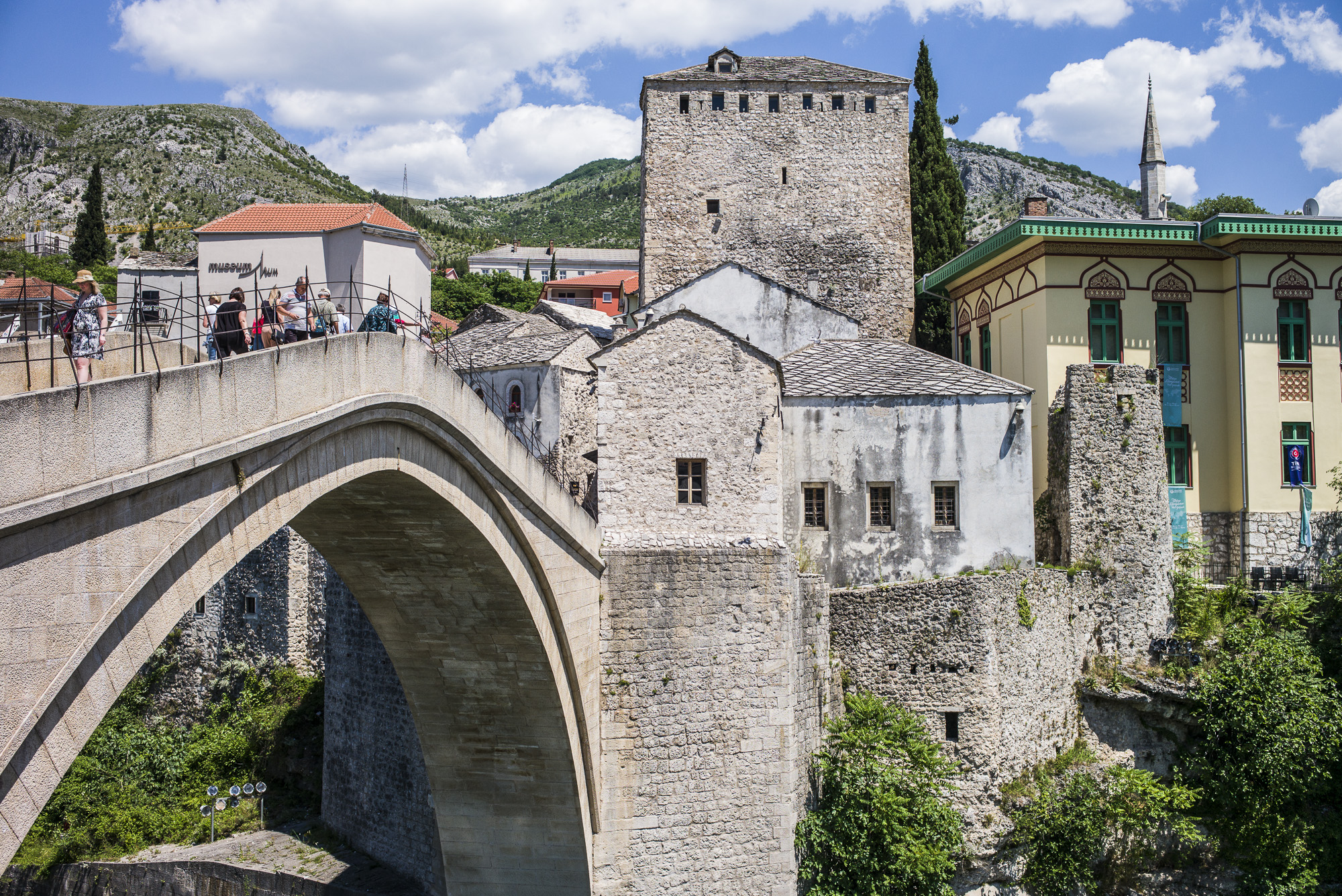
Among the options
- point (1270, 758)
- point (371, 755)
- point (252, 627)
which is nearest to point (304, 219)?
point (371, 755)

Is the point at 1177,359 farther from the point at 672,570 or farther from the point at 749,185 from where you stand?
the point at 672,570

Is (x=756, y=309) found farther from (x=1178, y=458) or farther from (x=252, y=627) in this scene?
(x=252, y=627)

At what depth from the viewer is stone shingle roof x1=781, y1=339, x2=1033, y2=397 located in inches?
767

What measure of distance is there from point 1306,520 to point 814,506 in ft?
35.7

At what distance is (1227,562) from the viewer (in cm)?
2212

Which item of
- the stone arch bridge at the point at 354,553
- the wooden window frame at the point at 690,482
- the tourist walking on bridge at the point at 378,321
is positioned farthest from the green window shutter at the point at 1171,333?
the tourist walking on bridge at the point at 378,321

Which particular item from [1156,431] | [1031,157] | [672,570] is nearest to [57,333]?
[672,570]

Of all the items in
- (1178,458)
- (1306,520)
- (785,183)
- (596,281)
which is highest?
(596,281)

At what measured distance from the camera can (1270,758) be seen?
18.8 meters

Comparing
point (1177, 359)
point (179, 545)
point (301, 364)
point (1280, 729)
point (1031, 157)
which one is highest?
point (1031, 157)

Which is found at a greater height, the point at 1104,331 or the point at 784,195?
the point at 784,195

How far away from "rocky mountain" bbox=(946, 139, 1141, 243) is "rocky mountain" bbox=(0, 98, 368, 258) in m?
48.4

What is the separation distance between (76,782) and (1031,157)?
84.8 metres

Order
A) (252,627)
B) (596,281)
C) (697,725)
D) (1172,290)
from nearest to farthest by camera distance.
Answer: (697,725), (1172,290), (252,627), (596,281)
